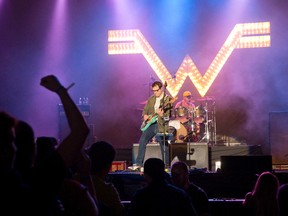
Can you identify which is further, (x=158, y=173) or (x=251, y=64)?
(x=251, y=64)

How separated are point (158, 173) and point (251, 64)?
11.9 metres

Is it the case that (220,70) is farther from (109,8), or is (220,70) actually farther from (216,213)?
(216,213)

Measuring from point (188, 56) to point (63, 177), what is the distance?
14.1 metres

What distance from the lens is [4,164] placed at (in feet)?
6.52

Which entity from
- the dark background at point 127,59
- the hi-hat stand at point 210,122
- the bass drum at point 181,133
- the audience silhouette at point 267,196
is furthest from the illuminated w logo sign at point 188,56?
the audience silhouette at point 267,196

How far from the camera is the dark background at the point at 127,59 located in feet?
51.2

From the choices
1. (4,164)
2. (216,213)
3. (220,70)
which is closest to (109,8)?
(220,70)

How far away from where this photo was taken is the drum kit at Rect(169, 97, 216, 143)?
14.1 metres

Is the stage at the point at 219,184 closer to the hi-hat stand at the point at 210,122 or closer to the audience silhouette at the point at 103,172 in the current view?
the audience silhouette at the point at 103,172

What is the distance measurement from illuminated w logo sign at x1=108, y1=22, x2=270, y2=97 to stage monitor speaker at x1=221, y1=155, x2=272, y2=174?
22.1 ft

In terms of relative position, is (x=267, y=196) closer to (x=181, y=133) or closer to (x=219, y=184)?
(x=219, y=184)

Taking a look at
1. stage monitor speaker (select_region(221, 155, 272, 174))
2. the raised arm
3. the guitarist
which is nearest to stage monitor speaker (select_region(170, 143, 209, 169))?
the guitarist

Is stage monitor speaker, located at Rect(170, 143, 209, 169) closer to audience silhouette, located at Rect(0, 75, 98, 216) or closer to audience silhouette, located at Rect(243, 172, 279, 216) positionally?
audience silhouette, located at Rect(243, 172, 279, 216)

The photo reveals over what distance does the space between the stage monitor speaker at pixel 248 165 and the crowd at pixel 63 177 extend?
405cm
